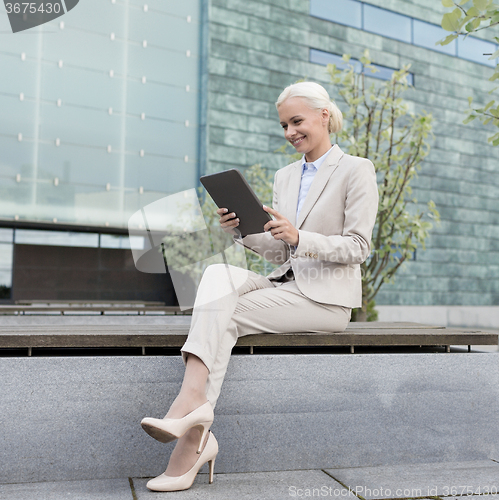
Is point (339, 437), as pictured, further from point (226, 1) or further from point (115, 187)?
point (226, 1)

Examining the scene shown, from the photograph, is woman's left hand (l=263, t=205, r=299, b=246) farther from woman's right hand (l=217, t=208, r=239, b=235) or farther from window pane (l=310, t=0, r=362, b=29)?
window pane (l=310, t=0, r=362, b=29)

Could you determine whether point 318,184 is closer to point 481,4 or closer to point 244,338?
point 244,338

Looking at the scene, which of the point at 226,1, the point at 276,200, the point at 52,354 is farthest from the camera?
the point at 226,1

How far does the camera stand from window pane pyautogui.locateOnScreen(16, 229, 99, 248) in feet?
45.5

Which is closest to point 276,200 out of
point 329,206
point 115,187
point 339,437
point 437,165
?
point 329,206

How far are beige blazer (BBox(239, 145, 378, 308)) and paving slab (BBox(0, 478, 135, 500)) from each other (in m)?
1.36

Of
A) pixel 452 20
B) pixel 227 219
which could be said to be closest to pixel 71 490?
pixel 227 219

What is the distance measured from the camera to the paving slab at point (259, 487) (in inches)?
98.4

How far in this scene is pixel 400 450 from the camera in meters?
3.12

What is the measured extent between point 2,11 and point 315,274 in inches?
533

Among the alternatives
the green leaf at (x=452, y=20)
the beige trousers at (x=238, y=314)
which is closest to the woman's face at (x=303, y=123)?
the beige trousers at (x=238, y=314)

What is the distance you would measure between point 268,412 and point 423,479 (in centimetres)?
88

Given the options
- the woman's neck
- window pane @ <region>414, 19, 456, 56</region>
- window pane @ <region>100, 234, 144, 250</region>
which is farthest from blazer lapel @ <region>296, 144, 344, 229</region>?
window pane @ <region>414, 19, 456, 56</region>

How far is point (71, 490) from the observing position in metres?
2.53
